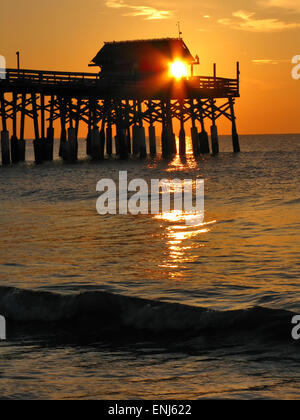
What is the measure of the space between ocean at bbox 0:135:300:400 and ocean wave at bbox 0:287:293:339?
0.01 m

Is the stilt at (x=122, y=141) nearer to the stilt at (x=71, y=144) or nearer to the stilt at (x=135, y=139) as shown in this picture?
the stilt at (x=135, y=139)

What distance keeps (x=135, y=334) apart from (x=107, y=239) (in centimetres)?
624

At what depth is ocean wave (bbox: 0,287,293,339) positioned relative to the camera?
296 inches

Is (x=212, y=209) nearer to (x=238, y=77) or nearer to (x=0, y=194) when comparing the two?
(x=0, y=194)

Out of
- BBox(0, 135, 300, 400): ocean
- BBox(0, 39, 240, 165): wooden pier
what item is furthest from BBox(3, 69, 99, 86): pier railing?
BBox(0, 135, 300, 400): ocean

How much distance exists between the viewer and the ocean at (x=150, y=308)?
626 centimetres

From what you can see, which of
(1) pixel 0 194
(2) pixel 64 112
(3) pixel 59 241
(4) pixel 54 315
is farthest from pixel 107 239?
(2) pixel 64 112

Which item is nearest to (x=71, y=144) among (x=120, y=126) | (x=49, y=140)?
(x=49, y=140)

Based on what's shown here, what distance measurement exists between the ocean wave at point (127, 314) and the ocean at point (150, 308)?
0.01m

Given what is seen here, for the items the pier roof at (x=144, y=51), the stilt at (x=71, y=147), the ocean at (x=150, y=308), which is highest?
the pier roof at (x=144, y=51)

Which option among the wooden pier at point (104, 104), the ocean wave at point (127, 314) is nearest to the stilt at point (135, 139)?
the wooden pier at point (104, 104)

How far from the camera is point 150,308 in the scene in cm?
808

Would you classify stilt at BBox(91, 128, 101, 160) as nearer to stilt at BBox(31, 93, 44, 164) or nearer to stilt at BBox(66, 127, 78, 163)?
stilt at BBox(66, 127, 78, 163)

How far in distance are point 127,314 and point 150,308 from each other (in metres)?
0.24
